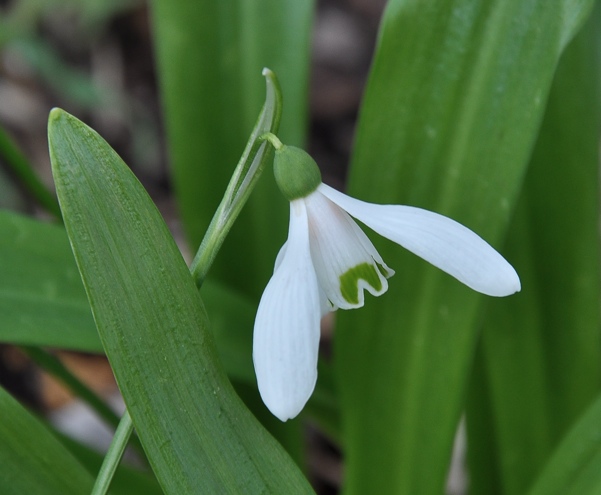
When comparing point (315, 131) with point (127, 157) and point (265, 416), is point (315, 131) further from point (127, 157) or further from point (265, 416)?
point (265, 416)

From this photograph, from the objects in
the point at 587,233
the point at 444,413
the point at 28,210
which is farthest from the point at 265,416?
the point at 28,210

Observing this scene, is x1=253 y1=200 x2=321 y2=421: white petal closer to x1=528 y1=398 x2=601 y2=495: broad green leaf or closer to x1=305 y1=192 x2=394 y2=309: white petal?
x1=305 y1=192 x2=394 y2=309: white petal

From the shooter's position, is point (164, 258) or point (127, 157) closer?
point (164, 258)

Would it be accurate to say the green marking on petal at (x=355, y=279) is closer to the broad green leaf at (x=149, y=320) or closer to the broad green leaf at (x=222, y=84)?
the broad green leaf at (x=149, y=320)

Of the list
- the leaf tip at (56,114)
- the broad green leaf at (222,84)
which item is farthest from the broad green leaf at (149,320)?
the broad green leaf at (222,84)

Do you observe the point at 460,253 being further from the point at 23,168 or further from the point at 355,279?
the point at 23,168

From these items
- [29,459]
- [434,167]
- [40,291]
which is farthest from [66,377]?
[434,167]
